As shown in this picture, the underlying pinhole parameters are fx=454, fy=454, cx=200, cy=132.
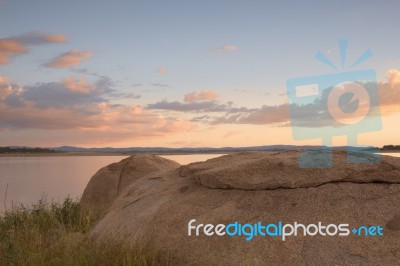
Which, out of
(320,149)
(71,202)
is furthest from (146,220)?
(71,202)

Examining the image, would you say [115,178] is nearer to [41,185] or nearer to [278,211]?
[278,211]

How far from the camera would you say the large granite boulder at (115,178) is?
47.7 ft

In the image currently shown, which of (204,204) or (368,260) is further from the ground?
(204,204)

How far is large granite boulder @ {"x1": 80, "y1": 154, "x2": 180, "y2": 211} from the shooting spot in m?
14.5

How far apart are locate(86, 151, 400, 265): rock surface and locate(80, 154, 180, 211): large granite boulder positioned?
674cm

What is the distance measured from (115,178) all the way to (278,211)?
908cm

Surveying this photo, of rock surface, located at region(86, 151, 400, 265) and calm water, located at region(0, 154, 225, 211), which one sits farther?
calm water, located at region(0, 154, 225, 211)

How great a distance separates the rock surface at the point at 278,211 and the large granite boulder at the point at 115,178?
6.74 metres

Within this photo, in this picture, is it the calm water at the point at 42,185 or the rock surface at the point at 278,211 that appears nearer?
the rock surface at the point at 278,211

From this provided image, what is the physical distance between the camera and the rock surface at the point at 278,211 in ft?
19.9

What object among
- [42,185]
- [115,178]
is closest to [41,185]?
[42,185]

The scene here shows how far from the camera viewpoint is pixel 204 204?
711 centimetres

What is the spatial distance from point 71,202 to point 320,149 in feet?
29.8

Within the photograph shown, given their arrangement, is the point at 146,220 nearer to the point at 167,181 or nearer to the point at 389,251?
the point at 167,181
